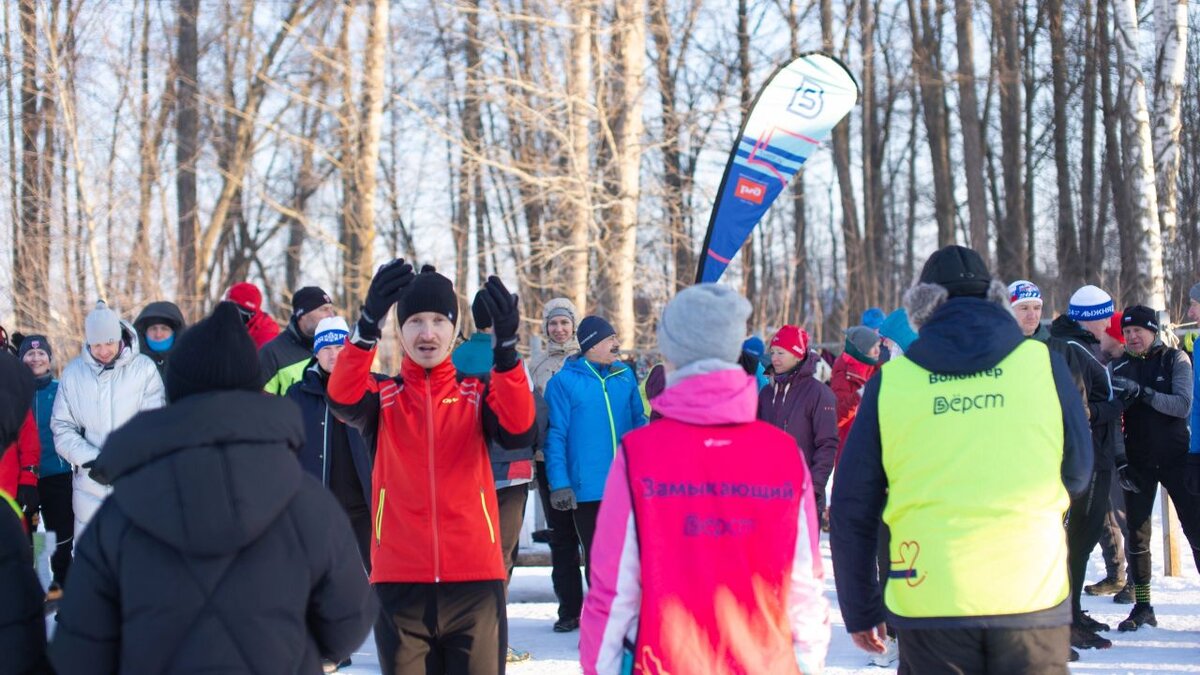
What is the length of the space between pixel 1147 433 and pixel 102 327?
242 inches

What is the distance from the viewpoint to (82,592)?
2566 mm

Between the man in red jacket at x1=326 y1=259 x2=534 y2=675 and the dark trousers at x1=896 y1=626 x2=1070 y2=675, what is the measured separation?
4.57 ft

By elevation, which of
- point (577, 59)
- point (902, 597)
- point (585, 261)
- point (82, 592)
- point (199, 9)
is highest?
point (199, 9)

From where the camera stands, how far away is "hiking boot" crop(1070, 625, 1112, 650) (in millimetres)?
6594

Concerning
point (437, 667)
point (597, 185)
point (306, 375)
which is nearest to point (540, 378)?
point (306, 375)

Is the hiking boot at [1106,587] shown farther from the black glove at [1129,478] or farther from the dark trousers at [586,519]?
the dark trousers at [586,519]

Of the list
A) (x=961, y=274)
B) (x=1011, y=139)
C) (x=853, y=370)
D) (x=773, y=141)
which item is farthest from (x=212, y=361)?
(x=1011, y=139)

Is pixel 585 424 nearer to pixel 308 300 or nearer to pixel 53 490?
pixel 308 300

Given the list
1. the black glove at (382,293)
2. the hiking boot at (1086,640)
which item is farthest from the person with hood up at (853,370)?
the black glove at (382,293)

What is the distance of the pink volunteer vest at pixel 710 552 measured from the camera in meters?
2.83

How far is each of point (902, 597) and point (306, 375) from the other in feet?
11.9

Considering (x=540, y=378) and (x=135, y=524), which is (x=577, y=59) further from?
(x=135, y=524)

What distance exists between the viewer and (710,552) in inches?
112

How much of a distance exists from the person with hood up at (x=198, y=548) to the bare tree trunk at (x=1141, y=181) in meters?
12.6
